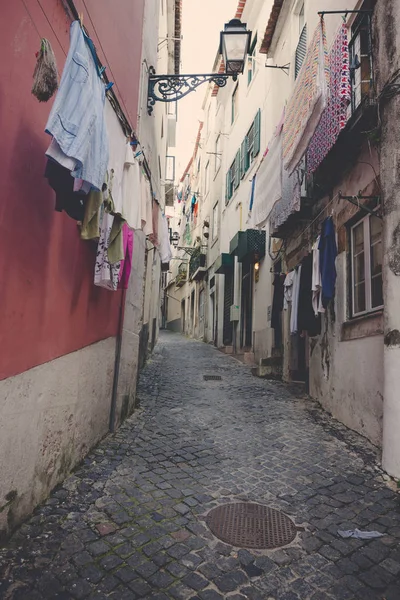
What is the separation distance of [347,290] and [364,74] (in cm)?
329

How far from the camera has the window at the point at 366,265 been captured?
5551mm

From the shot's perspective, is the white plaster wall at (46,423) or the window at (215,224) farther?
the window at (215,224)

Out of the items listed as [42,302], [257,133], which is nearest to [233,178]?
[257,133]

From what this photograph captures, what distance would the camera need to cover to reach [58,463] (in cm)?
377

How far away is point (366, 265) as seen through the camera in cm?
582

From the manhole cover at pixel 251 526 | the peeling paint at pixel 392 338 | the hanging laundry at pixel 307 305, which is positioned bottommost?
the manhole cover at pixel 251 526

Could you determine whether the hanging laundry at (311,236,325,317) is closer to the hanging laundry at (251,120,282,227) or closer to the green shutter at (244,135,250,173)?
the hanging laundry at (251,120,282,227)

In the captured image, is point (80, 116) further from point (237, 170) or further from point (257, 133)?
point (237, 170)

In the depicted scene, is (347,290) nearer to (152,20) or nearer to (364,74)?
(364,74)

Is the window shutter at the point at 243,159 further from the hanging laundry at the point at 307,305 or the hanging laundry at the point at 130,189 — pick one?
the hanging laundry at the point at 130,189

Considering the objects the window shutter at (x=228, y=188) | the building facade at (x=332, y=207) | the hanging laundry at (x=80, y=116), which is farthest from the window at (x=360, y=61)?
the window shutter at (x=228, y=188)

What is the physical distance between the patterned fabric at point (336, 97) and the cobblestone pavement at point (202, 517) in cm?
443

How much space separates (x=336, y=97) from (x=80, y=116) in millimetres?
4488

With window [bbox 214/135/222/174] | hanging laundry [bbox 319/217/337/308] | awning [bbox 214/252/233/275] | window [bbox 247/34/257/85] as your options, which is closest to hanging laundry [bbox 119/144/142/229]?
hanging laundry [bbox 319/217/337/308]
